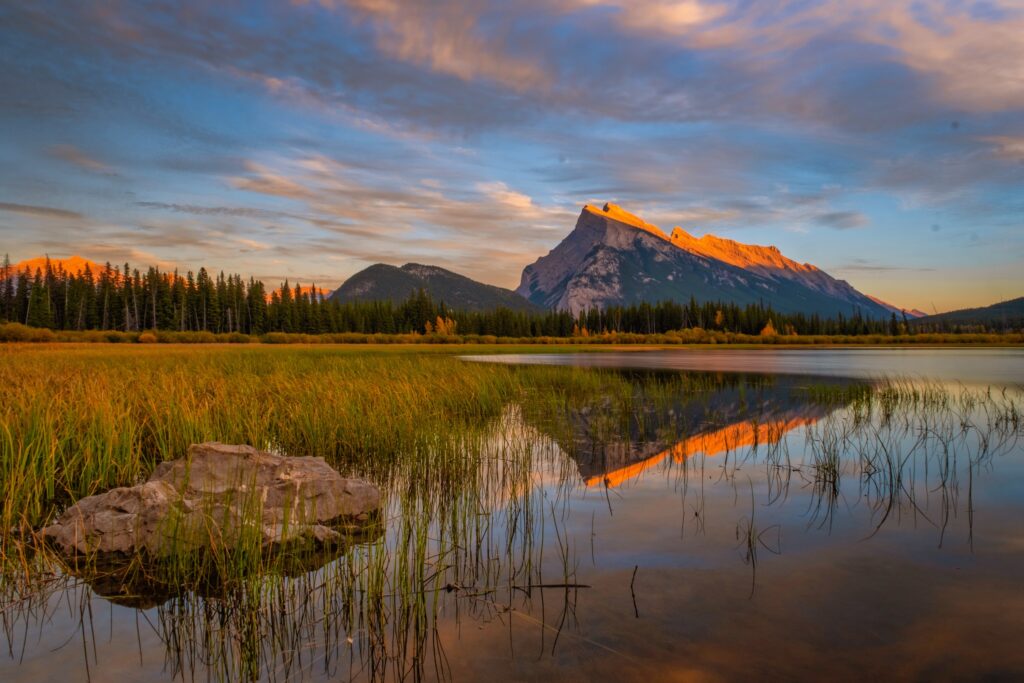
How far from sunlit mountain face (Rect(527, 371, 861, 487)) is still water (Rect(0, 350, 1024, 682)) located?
1175 mm

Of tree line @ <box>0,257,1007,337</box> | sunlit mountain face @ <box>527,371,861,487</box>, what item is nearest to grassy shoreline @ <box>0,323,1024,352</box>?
tree line @ <box>0,257,1007,337</box>

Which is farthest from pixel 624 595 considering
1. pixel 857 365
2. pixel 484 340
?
pixel 484 340

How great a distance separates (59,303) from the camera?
4444 inches

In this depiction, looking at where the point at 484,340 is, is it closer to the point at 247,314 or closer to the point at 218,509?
the point at 247,314

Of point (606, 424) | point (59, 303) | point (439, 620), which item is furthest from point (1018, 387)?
point (59, 303)

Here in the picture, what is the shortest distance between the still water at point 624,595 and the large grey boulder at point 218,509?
52 cm

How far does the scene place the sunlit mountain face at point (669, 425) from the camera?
11.5m

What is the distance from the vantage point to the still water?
4.22 m

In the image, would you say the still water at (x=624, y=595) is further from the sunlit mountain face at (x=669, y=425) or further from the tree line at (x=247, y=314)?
the tree line at (x=247, y=314)

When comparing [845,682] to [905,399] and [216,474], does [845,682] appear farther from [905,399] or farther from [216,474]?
[905,399]

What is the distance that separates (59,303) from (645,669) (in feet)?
464

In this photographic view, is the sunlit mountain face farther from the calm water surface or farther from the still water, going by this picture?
the calm water surface

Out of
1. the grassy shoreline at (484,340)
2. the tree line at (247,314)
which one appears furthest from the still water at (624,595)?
the tree line at (247,314)

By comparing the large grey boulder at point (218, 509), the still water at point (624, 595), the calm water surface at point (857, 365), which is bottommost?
the calm water surface at point (857, 365)
